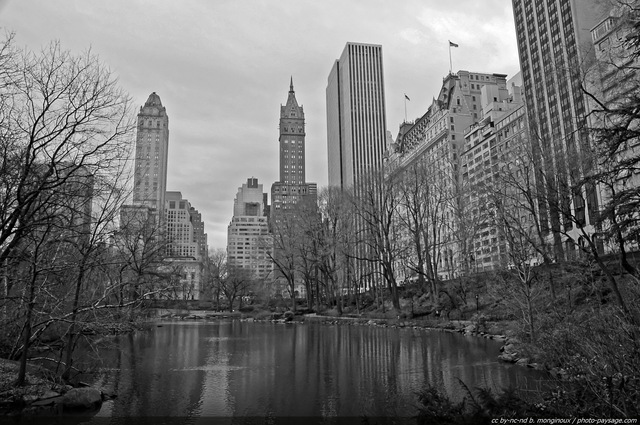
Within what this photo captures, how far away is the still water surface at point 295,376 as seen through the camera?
1220 cm

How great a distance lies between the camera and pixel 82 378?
16.1 metres

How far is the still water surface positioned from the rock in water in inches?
17.9

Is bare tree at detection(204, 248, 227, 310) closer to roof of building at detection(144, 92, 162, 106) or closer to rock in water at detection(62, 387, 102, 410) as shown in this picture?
rock in water at detection(62, 387, 102, 410)

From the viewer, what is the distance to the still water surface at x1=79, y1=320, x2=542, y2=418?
12.2m

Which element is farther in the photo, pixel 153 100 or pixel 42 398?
pixel 153 100

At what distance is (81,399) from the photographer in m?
12.4

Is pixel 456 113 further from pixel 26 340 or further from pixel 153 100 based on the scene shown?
pixel 153 100

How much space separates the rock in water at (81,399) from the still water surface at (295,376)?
1.50 feet

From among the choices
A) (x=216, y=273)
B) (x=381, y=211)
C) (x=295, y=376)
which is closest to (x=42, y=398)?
(x=295, y=376)

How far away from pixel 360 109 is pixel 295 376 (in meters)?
174

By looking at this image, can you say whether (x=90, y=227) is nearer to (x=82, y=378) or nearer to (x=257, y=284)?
(x=82, y=378)

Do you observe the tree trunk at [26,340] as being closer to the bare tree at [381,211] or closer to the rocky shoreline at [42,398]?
the rocky shoreline at [42,398]

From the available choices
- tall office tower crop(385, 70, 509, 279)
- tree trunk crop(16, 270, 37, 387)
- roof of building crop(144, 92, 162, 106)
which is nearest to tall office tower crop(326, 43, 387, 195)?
tall office tower crop(385, 70, 509, 279)

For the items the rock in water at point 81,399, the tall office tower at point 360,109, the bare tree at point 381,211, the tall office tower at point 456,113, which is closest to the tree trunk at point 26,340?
the rock in water at point 81,399
